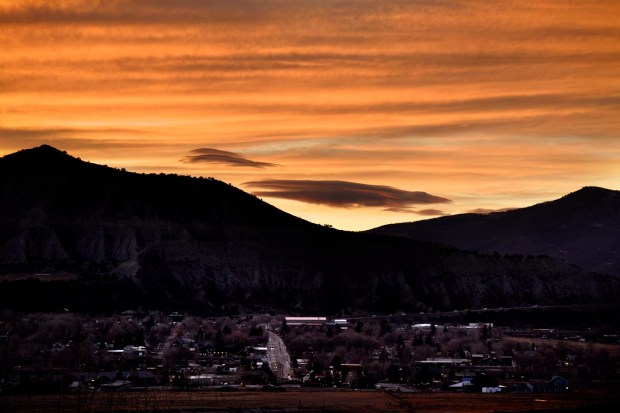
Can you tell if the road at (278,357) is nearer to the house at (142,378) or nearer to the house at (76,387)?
the house at (142,378)

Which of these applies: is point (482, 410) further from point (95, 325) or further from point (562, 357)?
point (95, 325)

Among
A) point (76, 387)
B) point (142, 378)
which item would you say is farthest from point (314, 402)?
point (142, 378)

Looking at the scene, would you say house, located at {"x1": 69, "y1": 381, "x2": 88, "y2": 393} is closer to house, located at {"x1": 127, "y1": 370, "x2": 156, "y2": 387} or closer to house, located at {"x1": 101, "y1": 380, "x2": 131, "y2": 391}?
house, located at {"x1": 101, "y1": 380, "x2": 131, "y2": 391}

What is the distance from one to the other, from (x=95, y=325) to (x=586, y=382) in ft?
259

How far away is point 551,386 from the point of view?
136m

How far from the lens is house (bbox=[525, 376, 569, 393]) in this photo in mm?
134375

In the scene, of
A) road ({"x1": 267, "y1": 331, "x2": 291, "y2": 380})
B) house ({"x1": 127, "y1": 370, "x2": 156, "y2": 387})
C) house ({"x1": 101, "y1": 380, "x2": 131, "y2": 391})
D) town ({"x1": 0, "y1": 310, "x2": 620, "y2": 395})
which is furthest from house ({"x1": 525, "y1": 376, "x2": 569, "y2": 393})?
house ({"x1": 101, "y1": 380, "x2": 131, "y2": 391})

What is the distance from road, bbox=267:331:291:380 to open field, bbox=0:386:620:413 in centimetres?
1961

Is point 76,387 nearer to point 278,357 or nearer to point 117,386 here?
point 117,386

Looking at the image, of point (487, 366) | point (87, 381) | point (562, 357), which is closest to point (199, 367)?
point (87, 381)

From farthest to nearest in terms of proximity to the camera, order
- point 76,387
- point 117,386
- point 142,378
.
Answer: point 142,378
point 117,386
point 76,387

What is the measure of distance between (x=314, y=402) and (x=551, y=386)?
30.3m

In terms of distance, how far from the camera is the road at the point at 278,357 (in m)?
150

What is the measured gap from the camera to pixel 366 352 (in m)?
172
